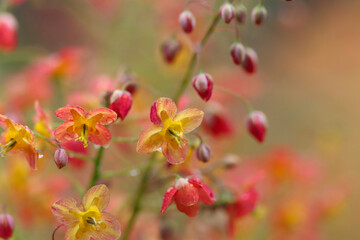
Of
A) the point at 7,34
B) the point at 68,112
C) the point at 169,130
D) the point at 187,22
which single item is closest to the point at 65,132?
the point at 68,112

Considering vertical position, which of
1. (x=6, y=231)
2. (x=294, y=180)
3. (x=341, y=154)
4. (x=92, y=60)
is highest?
(x=6, y=231)

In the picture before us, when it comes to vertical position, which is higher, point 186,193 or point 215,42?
point 186,193

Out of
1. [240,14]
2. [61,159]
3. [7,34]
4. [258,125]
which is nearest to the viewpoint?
[61,159]

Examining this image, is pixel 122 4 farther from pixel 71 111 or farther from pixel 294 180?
pixel 71 111

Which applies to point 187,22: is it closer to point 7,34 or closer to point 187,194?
point 187,194

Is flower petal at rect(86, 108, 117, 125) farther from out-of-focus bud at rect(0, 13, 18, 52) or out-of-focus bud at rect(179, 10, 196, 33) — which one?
out-of-focus bud at rect(0, 13, 18, 52)

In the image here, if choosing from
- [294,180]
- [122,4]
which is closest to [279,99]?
[122,4]

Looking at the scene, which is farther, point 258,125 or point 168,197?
point 258,125
